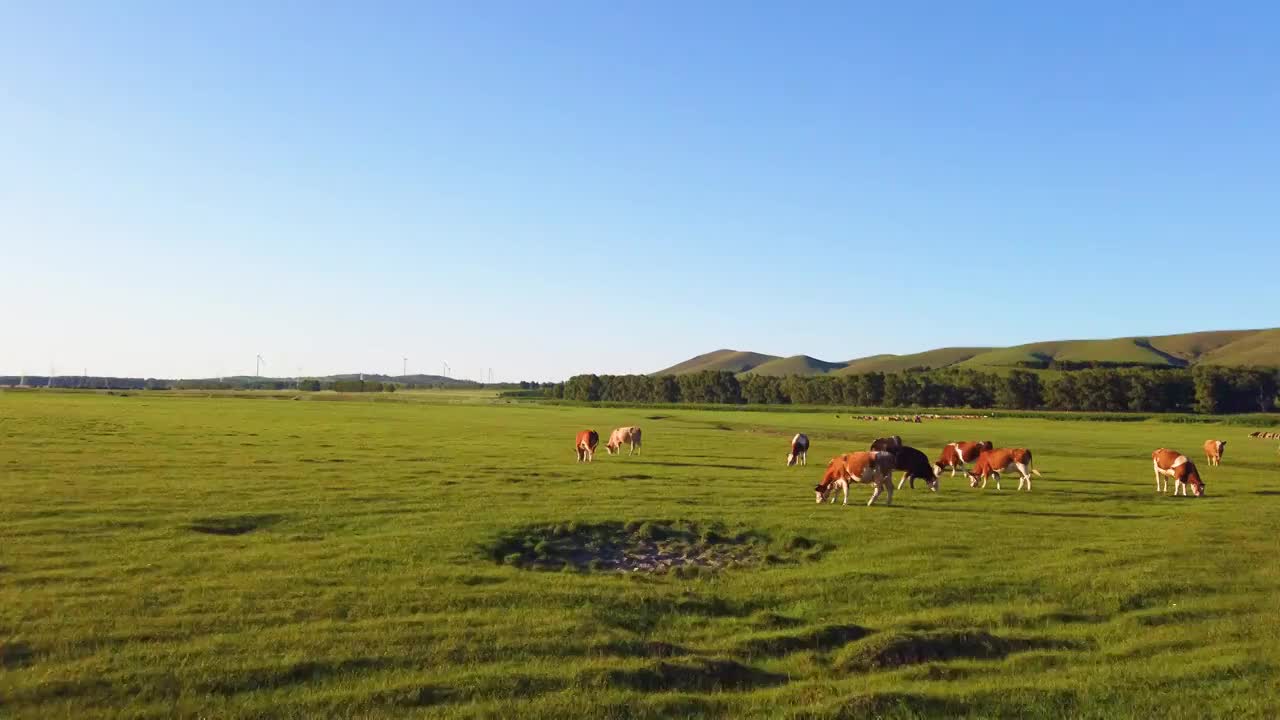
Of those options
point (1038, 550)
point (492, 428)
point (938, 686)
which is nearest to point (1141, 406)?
point (492, 428)

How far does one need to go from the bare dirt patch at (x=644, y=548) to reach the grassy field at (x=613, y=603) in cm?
13

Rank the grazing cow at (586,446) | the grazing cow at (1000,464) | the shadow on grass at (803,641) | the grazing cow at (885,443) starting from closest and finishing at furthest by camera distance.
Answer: the shadow on grass at (803,641)
the grazing cow at (1000,464)
the grazing cow at (885,443)
the grazing cow at (586,446)

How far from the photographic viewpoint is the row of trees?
422 feet

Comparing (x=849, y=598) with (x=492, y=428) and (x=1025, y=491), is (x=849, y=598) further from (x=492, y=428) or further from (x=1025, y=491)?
(x=492, y=428)

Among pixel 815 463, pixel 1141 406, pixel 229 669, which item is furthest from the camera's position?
pixel 1141 406

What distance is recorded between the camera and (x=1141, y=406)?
416ft

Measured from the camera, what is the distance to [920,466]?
1185 inches

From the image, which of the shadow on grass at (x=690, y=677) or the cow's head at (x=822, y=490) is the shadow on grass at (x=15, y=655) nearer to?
the shadow on grass at (x=690, y=677)

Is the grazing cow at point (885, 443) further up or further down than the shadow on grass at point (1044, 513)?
further up

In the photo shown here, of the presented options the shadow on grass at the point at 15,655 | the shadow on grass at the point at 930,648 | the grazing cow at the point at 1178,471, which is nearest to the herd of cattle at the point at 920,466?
the grazing cow at the point at 1178,471

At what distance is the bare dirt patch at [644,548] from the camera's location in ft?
56.0

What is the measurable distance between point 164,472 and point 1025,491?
101 feet

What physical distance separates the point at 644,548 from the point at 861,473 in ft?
31.0

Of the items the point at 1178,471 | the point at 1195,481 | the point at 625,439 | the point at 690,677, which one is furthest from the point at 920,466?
the point at 690,677
